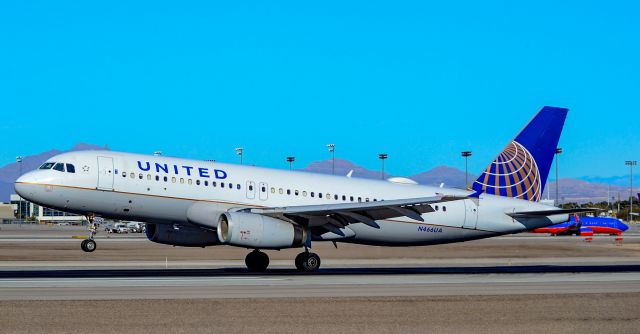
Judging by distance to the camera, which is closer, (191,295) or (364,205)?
(191,295)

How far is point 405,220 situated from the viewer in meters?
41.4

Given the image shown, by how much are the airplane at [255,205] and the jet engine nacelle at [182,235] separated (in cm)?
4

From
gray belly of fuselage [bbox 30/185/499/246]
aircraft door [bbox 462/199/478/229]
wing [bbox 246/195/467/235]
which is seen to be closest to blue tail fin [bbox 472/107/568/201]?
aircraft door [bbox 462/199/478/229]

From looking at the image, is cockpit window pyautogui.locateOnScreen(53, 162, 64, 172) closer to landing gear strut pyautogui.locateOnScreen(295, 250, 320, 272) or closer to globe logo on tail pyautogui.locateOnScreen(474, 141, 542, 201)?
landing gear strut pyautogui.locateOnScreen(295, 250, 320, 272)

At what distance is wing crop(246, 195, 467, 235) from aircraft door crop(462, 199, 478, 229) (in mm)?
6397

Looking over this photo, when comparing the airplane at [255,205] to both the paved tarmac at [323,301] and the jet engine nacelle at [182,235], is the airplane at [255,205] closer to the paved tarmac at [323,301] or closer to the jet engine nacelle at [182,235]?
the jet engine nacelle at [182,235]

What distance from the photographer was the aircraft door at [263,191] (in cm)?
3859

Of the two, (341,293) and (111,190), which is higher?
(111,190)

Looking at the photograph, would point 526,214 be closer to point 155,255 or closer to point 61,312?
point 155,255

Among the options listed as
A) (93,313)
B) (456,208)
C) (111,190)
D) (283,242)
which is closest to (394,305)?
(93,313)

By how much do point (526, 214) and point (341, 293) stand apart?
64.5 feet

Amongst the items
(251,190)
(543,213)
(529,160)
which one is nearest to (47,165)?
(251,190)

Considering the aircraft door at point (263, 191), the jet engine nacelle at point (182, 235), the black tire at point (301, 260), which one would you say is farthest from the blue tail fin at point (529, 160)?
the jet engine nacelle at point (182, 235)

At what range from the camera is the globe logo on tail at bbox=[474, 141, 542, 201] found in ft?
149
